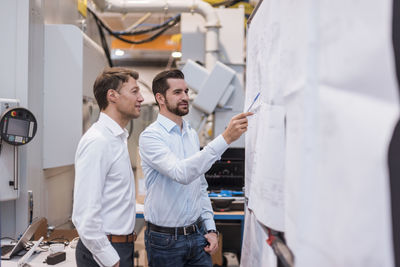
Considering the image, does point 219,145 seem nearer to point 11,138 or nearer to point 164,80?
point 164,80

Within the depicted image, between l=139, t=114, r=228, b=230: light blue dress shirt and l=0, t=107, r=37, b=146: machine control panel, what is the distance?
30.5 inches

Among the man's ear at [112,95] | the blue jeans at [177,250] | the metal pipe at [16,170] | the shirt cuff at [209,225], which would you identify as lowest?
the blue jeans at [177,250]

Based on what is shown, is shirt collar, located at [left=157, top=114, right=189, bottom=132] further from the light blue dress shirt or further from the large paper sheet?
the large paper sheet

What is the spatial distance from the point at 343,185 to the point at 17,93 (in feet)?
7.19

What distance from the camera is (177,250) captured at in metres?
1.73

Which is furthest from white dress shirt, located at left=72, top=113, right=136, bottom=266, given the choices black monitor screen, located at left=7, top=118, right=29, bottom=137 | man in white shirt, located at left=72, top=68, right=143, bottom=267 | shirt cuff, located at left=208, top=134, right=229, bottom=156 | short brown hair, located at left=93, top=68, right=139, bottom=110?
black monitor screen, located at left=7, top=118, right=29, bottom=137

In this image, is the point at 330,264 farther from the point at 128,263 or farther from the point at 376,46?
the point at 128,263

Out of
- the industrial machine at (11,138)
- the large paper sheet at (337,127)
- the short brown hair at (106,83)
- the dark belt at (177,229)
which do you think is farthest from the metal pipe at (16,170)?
the large paper sheet at (337,127)

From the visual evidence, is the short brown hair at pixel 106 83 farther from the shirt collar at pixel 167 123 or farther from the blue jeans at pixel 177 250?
the blue jeans at pixel 177 250

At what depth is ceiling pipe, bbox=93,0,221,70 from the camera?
11.2ft

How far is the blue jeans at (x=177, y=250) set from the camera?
173 centimetres

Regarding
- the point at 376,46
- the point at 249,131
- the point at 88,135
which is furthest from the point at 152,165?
the point at 376,46

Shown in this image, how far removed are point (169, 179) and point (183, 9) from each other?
7.71ft

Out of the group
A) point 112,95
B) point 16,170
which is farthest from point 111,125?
point 16,170
